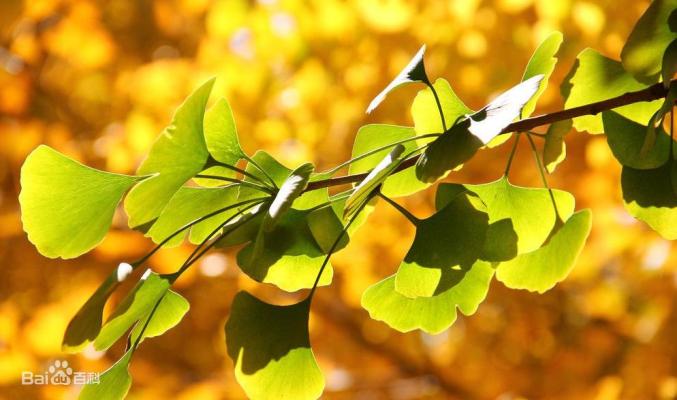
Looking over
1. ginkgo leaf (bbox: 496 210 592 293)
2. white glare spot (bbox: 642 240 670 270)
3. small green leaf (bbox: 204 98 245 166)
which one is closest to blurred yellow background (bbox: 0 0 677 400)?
white glare spot (bbox: 642 240 670 270)

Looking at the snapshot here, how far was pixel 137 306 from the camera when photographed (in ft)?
0.90

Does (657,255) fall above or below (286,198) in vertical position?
below

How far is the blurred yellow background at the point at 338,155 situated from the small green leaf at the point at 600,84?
4.45 feet

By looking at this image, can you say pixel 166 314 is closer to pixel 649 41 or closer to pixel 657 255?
pixel 649 41

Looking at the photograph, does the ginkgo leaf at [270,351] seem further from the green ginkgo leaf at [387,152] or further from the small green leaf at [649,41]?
the small green leaf at [649,41]

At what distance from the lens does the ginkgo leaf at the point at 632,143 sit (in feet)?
0.97

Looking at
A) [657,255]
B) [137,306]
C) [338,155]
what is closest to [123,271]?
[137,306]

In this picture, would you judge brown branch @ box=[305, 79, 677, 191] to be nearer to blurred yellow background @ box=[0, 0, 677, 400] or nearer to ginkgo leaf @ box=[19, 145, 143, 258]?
ginkgo leaf @ box=[19, 145, 143, 258]

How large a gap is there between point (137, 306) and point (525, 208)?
0.58ft

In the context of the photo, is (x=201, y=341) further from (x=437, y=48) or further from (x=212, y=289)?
(x=437, y=48)

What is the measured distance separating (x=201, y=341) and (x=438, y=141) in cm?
229

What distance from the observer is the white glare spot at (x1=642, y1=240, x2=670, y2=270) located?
153 cm

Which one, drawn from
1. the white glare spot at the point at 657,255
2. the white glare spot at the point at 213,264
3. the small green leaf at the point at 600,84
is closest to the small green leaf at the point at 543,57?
the small green leaf at the point at 600,84

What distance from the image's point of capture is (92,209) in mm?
317
